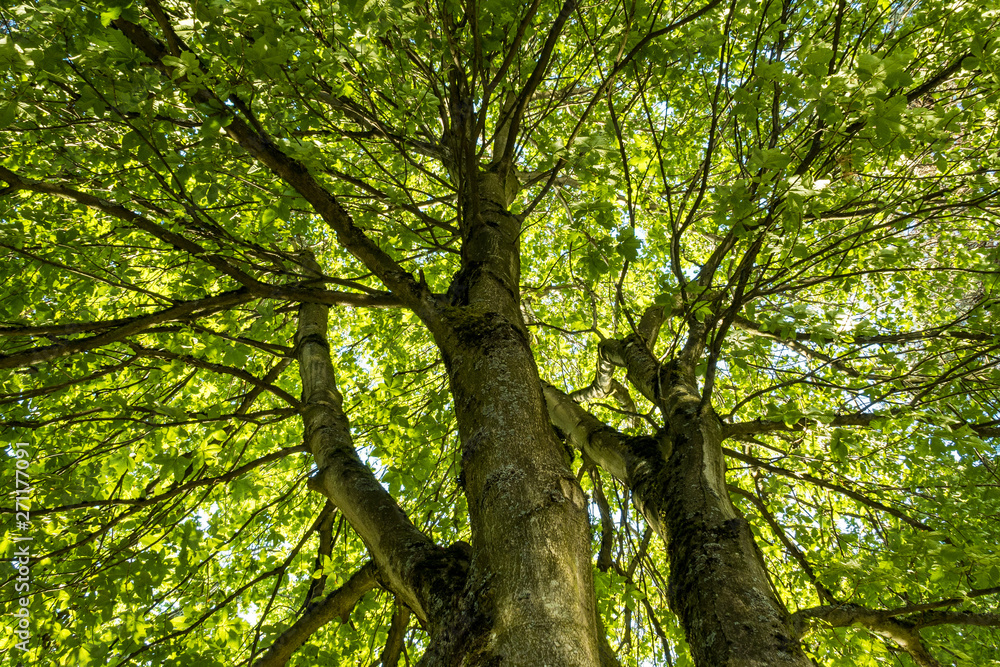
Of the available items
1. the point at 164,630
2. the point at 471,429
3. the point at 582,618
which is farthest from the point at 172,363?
the point at 582,618

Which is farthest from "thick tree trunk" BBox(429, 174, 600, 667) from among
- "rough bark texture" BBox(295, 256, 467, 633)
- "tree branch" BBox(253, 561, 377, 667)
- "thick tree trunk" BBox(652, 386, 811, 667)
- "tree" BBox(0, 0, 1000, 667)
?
"tree branch" BBox(253, 561, 377, 667)

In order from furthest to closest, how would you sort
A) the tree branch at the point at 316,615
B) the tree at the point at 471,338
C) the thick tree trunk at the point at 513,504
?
the tree branch at the point at 316,615 < the tree at the point at 471,338 < the thick tree trunk at the point at 513,504

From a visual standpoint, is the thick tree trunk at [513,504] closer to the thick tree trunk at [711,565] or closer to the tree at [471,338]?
the tree at [471,338]

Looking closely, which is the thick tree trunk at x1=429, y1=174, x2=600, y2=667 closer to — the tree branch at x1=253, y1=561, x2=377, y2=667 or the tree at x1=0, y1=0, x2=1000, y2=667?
the tree at x1=0, y1=0, x2=1000, y2=667

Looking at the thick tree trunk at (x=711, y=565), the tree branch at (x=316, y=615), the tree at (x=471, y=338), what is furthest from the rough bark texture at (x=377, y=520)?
the thick tree trunk at (x=711, y=565)

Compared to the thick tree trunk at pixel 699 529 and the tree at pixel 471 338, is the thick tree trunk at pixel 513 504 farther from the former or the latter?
the thick tree trunk at pixel 699 529

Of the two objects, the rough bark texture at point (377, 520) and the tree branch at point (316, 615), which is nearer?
the rough bark texture at point (377, 520)

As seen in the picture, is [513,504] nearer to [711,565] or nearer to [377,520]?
[377,520]

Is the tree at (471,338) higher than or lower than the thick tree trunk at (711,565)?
higher

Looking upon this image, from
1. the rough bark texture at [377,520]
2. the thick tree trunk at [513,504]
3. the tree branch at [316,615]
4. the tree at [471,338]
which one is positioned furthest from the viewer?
the tree branch at [316,615]

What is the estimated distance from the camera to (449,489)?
196 inches

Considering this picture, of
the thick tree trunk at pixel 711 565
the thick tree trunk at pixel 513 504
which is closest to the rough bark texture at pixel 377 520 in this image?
the thick tree trunk at pixel 513 504

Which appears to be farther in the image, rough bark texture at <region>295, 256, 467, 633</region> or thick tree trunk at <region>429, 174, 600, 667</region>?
rough bark texture at <region>295, 256, 467, 633</region>

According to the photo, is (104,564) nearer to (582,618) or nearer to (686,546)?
(582,618)
